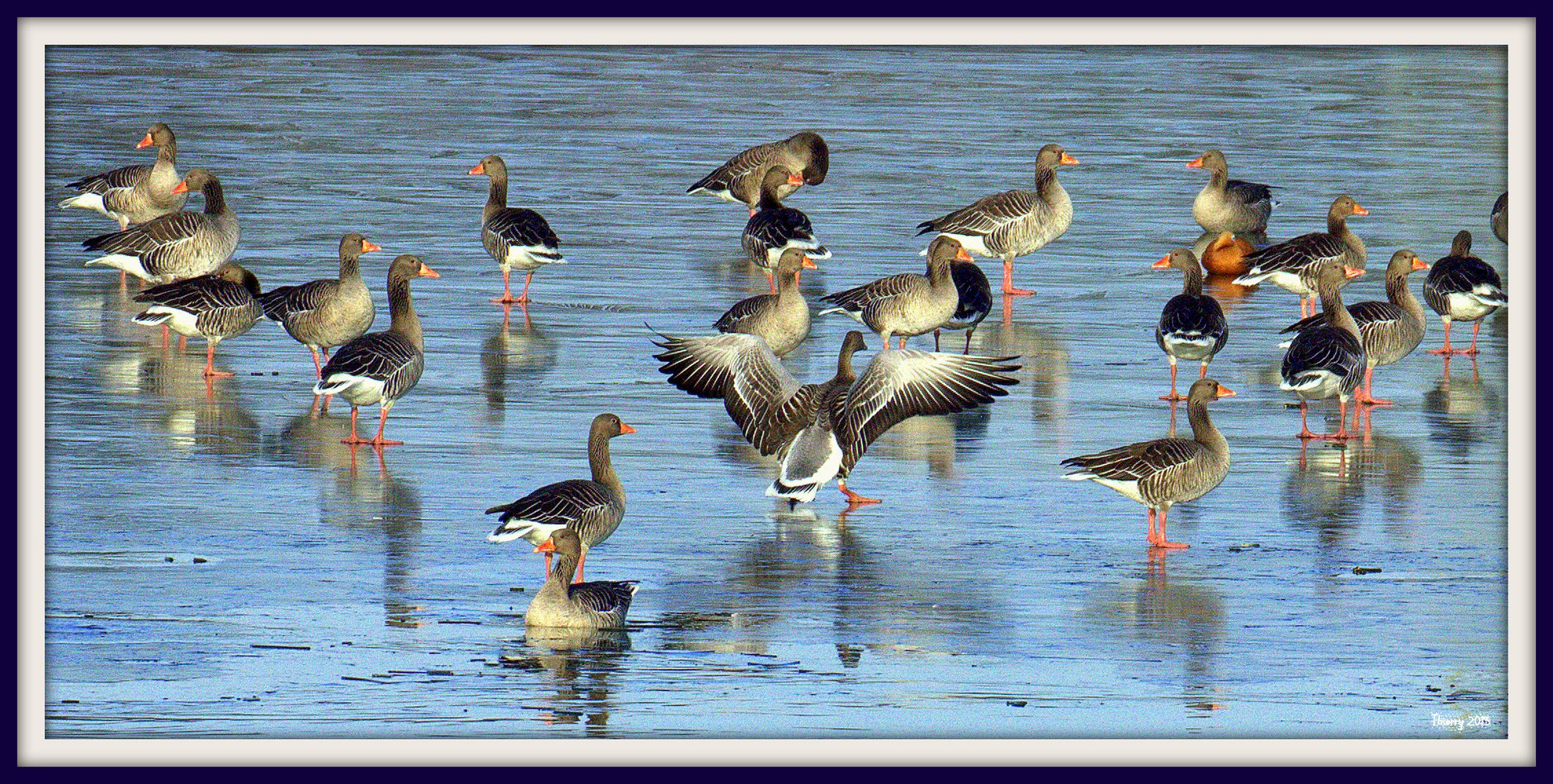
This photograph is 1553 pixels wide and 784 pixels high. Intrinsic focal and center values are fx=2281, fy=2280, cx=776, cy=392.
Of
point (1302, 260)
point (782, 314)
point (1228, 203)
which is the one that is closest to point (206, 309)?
point (782, 314)

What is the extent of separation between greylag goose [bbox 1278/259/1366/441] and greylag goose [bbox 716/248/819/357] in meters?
3.62

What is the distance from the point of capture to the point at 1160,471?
12570 mm

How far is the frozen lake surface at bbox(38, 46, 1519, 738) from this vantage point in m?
9.87

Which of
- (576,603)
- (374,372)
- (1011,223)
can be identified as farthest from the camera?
(1011,223)

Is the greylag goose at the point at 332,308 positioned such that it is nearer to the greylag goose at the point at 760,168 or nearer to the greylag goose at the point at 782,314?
the greylag goose at the point at 782,314

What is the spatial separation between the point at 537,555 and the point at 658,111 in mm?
21210

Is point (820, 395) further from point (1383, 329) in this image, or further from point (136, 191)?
point (136, 191)

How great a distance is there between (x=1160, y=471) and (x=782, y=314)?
4.86m

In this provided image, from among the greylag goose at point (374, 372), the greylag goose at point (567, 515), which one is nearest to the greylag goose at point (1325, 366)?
the greylag goose at point (567, 515)

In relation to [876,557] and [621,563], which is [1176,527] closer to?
[876,557]

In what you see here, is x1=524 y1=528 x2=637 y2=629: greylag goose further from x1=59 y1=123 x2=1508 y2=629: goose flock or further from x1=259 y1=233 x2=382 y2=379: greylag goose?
x1=259 y1=233 x2=382 y2=379: greylag goose

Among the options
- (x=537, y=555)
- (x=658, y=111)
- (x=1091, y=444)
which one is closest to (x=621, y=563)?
(x=537, y=555)

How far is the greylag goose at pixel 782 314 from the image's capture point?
16844mm

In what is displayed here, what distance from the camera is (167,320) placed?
664 inches
